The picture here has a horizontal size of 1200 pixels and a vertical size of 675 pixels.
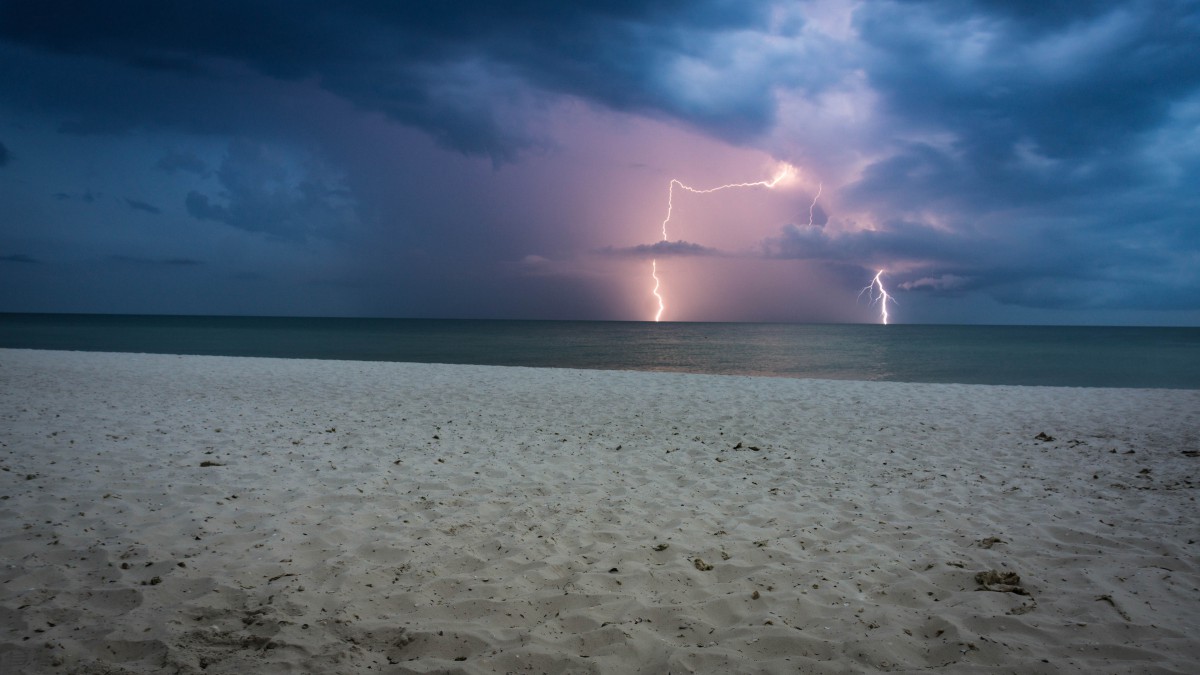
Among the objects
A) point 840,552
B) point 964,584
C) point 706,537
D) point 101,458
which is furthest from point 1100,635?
point 101,458

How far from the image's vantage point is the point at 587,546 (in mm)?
4836

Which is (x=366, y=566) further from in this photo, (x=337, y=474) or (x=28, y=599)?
(x=337, y=474)

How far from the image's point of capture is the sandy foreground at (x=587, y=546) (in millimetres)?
3395

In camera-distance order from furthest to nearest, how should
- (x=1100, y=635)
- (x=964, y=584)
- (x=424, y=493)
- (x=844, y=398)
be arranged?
(x=844, y=398)
(x=424, y=493)
(x=964, y=584)
(x=1100, y=635)

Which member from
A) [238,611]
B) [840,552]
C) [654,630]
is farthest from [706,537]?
[238,611]

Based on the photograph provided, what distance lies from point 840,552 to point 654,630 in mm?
2010

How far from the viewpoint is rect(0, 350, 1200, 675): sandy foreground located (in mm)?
3395

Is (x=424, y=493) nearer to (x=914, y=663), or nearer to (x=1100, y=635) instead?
(x=914, y=663)

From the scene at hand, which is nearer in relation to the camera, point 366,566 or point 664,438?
point 366,566

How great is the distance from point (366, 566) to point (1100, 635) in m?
4.96

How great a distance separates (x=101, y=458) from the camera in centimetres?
698

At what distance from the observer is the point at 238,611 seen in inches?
145

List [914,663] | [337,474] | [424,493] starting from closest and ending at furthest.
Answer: [914,663] < [424,493] < [337,474]

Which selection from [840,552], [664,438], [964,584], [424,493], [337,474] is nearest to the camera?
[964,584]
